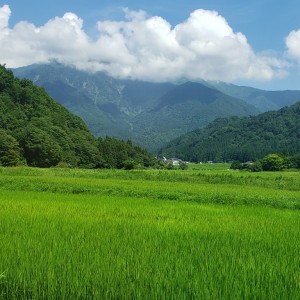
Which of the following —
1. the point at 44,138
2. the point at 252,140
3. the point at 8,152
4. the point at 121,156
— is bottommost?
the point at 121,156

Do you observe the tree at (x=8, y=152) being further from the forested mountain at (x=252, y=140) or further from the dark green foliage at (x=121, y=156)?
the forested mountain at (x=252, y=140)

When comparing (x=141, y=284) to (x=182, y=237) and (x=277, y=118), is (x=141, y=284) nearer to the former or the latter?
(x=182, y=237)

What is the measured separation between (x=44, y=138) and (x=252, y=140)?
10783 cm

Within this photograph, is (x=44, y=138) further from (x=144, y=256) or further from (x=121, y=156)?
(x=144, y=256)

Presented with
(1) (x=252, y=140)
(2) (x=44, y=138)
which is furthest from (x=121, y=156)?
(1) (x=252, y=140)

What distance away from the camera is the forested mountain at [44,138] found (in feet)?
175

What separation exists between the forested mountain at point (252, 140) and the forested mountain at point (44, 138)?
216 ft

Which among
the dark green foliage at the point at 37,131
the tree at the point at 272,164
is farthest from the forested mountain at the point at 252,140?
the dark green foliage at the point at 37,131

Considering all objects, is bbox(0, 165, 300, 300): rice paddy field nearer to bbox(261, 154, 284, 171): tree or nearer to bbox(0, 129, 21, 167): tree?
bbox(0, 129, 21, 167): tree

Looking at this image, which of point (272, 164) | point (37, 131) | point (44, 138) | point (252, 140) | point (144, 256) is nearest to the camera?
point (144, 256)

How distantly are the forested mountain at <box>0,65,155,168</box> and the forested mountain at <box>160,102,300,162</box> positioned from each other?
216 feet

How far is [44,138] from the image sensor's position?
179 ft

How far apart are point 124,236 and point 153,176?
26951 millimetres

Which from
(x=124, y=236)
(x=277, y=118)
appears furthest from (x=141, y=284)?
(x=277, y=118)
